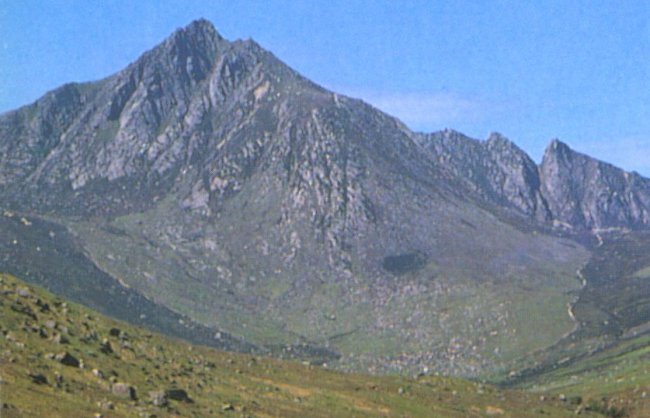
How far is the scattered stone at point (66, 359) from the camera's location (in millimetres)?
68062

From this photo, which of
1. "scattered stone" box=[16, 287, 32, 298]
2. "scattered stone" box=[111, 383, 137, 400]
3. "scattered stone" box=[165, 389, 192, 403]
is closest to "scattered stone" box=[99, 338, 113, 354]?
"scattered stone" box=[16, 287, 32, 298]

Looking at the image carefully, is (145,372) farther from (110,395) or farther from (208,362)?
(208,362)

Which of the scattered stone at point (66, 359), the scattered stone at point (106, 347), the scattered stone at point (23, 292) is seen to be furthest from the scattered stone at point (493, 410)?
the scattered stone at point (66, 359)

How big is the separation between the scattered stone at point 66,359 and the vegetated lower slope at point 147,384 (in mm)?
83

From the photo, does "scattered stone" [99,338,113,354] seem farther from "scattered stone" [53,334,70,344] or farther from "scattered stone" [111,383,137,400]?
"scattered stone" [111,383,137,400]

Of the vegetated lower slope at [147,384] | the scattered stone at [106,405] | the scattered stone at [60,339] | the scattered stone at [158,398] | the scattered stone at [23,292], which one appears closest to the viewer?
the scattered stone at [106,405]

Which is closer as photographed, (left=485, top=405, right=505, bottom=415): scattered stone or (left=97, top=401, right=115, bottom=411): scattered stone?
(left=97, top=401, right=115, bottom=411): scattered stone

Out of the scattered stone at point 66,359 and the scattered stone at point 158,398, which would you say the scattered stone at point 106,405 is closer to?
the scattered stone at point 158,398

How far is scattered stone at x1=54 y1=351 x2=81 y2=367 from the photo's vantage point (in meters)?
68.1

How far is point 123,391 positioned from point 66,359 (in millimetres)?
7033

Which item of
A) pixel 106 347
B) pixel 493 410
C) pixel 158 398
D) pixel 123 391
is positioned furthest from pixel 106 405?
pixel 493 410

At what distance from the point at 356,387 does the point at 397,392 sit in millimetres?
6758

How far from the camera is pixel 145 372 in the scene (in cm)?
8169

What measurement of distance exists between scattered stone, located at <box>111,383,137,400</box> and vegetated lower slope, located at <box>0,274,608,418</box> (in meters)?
0.11
